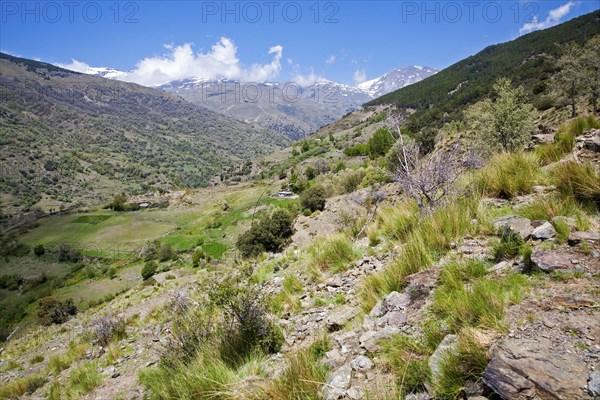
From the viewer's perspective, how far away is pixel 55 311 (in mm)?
39000

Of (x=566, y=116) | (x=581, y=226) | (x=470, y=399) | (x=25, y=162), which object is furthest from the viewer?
(x=25, y=162)

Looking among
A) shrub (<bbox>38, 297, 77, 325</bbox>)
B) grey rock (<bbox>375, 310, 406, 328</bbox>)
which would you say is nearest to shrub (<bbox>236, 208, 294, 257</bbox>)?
shrub (<bbox>38, 297, 77, 325</bbox>)

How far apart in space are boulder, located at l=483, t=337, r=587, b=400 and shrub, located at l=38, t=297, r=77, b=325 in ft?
153

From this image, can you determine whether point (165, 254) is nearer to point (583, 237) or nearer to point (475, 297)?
point (475, 297)

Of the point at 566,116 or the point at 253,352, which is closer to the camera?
the point at 253,352

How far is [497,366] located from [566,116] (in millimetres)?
39523

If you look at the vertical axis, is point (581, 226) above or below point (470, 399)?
above

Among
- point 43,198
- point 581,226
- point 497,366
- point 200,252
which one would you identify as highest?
point 43,198

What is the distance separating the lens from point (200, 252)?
45.2 meters

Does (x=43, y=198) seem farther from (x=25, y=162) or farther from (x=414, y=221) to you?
Answer: (x=414, y=221)

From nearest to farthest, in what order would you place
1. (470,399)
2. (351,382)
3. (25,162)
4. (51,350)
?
1. (470,399)
2. (351,382)
3. (51,350)
4. (25,162)

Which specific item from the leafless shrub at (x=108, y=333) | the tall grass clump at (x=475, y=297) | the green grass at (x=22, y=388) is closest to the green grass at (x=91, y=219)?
the leafless shrub at (x=108, y=333)

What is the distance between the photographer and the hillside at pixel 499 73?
65.6 metres

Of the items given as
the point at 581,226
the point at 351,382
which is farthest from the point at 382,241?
the point at 351,382
